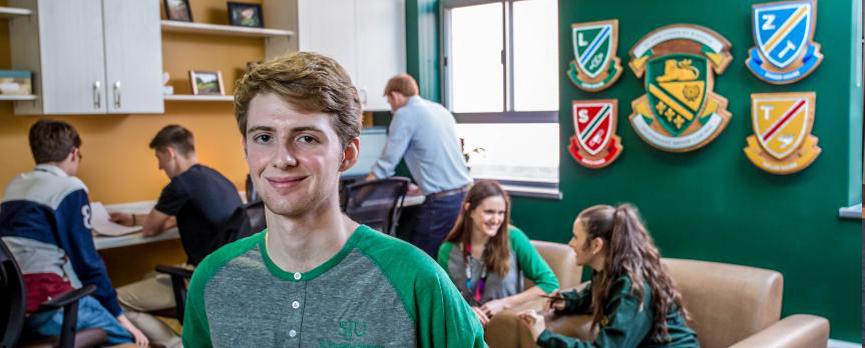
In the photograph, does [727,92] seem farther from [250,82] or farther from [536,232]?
[250,82]

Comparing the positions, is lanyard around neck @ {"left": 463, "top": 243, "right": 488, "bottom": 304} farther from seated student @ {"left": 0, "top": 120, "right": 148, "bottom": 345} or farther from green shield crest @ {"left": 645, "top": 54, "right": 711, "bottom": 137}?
green shield crest @ {"left": 645, "top": 54, "right": 711, "bottom": 137}

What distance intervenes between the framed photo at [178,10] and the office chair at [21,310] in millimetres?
1960

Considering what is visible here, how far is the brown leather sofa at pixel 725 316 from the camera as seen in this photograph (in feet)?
9.02

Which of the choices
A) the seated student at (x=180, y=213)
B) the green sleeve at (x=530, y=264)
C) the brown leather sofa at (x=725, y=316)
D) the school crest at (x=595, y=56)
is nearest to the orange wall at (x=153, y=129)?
the seated student at (x=180, y=213)

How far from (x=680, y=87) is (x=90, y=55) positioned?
2.83m

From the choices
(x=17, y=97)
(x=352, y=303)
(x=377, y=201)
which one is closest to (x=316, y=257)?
(x=352, y=303)

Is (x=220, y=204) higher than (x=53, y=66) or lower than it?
lower

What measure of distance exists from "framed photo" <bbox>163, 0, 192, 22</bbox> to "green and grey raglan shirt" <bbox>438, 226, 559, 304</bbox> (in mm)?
2137

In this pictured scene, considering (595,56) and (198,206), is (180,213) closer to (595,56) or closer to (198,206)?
(198,206)

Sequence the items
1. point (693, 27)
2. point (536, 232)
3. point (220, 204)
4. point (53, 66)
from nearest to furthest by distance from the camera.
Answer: point (220, 204) < point (53, 66) < point (693, 27) < point (536, 232)

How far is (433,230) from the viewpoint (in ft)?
14.4

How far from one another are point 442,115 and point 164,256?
173cm

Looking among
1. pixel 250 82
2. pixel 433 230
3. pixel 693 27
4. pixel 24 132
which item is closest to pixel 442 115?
pixel 433 230

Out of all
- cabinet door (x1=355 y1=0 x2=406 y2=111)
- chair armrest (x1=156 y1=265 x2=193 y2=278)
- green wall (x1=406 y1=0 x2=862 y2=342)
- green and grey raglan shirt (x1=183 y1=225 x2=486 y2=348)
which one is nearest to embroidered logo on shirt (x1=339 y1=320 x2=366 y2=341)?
green and grey raglan shirt (x1=183 y1=225 x2=486 y2=348)
